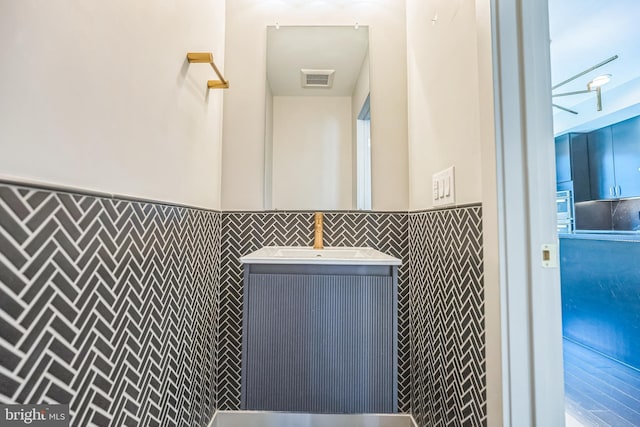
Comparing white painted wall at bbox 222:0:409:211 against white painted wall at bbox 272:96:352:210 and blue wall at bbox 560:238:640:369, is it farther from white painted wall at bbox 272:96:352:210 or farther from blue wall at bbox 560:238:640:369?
blue wall at bbox 560:238:640:369

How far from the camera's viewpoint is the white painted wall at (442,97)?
0.91 metres

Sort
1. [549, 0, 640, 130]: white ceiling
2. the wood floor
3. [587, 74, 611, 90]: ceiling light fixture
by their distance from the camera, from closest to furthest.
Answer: the wood floor < [549, 0, 640, 130]: white ceiling < [587, 74, 611, 90]: ceiling light fixture

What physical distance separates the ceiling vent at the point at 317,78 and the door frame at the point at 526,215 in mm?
1021

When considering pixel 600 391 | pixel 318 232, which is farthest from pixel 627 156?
pixel 318 232

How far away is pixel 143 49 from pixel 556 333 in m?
1.41

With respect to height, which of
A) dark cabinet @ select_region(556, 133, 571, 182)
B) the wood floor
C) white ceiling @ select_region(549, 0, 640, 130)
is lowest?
the wood floor

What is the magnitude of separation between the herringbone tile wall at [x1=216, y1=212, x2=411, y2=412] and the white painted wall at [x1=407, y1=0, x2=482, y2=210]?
0.24m

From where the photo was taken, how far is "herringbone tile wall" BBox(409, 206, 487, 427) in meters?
0.86

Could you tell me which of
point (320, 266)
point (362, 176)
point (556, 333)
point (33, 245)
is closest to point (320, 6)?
point (362, 176)

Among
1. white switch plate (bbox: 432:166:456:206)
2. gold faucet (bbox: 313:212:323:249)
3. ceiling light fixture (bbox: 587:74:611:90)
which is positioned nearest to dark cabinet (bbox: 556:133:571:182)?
ceiling light fixture (bbox: 587:74:611:90)

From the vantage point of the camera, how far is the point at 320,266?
1222 millimetres

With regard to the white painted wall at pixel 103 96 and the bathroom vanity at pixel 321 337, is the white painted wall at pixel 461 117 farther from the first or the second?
the white painted wall at pixel 103 96

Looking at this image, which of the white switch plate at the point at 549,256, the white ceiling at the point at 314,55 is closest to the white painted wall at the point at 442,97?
the white switch plate at the point at 549,256

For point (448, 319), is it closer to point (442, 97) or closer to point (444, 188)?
point (444, 188)
